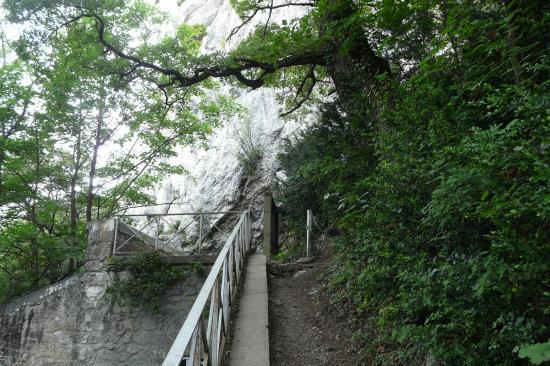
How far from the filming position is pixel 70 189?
39.4 ft

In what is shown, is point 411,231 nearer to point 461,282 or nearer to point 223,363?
point 461,282

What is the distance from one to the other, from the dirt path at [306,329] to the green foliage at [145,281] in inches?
85.0

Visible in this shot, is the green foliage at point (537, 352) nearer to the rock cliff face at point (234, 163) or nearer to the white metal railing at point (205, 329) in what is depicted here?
the white metal railing at point (205, 329)

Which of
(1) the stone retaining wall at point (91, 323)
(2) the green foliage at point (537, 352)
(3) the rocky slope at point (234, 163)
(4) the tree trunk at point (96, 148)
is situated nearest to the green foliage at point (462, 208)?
(2) the green foliage at point (537, 352)

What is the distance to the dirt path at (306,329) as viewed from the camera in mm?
4109

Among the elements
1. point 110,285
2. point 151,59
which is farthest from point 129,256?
point 151,59

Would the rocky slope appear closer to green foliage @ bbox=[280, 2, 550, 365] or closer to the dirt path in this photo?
the dirt path

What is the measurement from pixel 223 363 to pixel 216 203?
45.1 ft

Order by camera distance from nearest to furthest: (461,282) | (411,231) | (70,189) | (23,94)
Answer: (461,282), (411,231), (23,94), (70,189)

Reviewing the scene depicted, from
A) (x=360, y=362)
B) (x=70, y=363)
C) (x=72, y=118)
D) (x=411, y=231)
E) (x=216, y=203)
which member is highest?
(x=72, y=118)

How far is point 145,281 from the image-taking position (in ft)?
25.5

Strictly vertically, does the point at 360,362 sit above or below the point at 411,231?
below

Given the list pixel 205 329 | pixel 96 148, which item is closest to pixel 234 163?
pixel 96 148

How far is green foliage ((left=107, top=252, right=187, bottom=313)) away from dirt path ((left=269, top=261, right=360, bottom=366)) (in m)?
2.16
